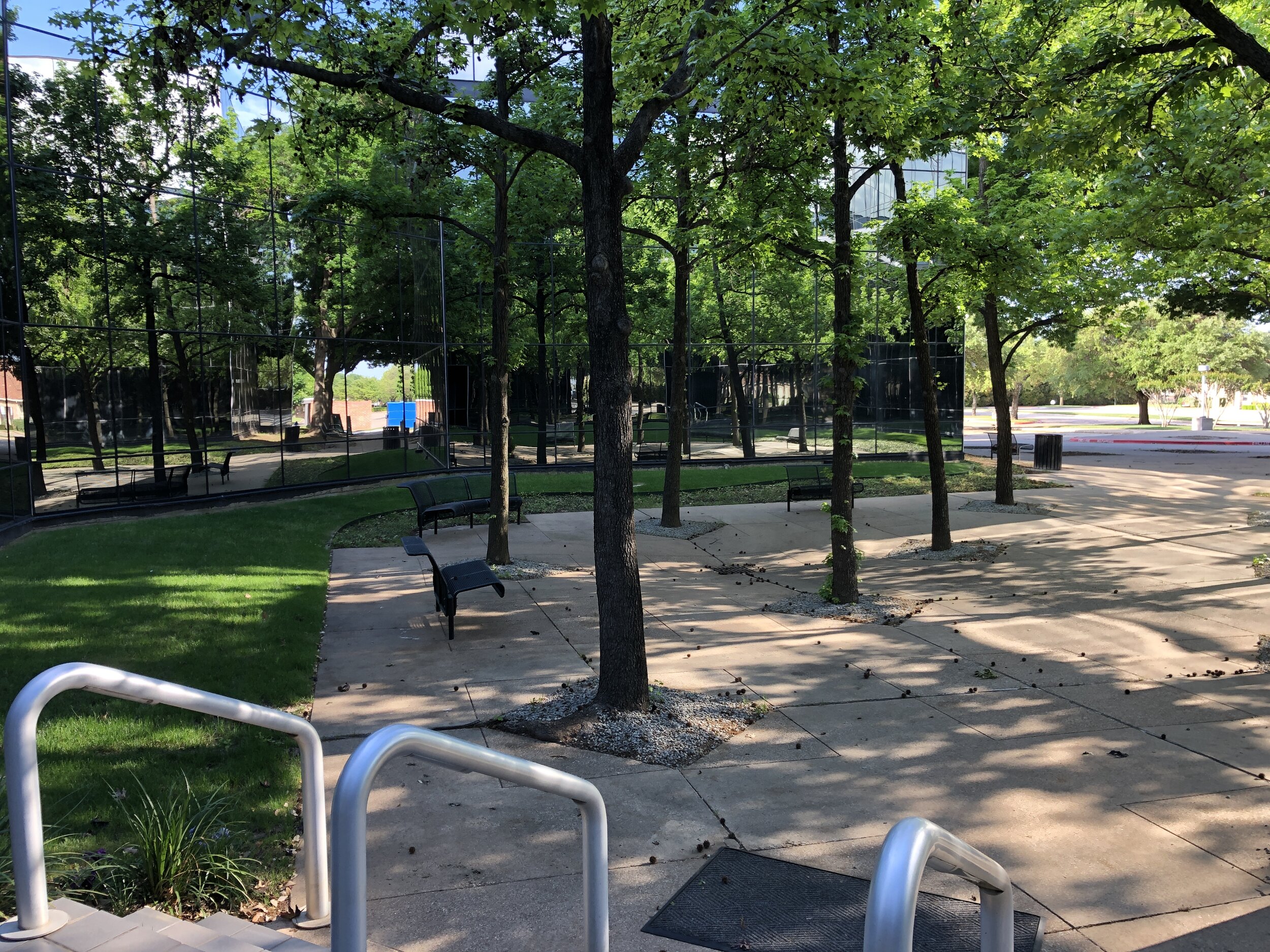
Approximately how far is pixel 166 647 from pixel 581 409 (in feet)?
68.1

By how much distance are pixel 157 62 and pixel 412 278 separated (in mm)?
17108

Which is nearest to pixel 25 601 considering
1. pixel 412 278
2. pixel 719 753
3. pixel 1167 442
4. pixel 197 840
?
pixel 197 840

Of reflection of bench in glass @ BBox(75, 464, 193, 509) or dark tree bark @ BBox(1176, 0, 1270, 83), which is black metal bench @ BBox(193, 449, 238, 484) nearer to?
reflection of bench in glass @ BBox(75, 464, 193, 509)

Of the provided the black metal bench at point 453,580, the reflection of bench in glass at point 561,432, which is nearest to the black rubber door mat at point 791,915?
the black metal bench at point 453,580

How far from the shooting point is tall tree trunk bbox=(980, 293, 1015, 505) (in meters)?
17.5

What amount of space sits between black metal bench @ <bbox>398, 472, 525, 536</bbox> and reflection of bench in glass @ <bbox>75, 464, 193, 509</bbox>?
4.44m

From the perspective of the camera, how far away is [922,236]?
10.9 m

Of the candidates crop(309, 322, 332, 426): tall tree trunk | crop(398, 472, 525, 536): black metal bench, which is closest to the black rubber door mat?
crop(398, 472, 525, 536): black metal bench

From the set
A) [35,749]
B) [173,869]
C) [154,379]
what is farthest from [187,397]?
[35,749]

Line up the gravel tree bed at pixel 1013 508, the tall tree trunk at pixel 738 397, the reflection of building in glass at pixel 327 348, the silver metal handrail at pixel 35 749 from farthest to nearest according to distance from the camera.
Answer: the tall tree trunk at pixel 738 397
the gravel tree bed at pixel 1013 508
the reflection of building in glass at pixel 327 348
the silver metal handrail at pixel 35 749

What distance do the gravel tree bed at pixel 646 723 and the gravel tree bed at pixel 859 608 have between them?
131 inches

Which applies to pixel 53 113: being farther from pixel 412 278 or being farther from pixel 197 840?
pixel 197 840

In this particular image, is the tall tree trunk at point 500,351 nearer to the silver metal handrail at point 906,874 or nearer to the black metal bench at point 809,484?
the black metal bench at point 809,484

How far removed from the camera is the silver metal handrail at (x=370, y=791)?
2.31 meters
